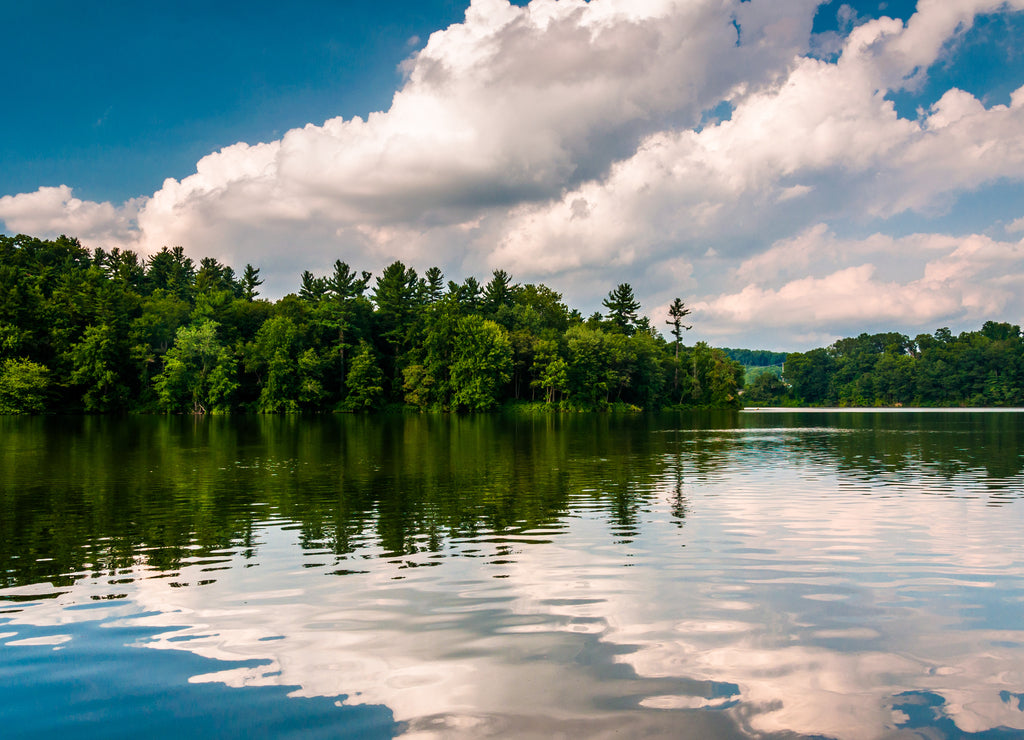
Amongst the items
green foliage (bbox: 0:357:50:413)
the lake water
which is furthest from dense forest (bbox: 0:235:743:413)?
the lake water

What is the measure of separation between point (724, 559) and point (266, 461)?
25.8m

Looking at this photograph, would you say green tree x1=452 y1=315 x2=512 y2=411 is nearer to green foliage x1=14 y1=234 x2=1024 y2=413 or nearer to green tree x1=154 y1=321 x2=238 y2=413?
green foliage x1=14 y1=234 x2=1024 y2=413

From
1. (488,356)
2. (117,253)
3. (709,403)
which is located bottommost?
(709,403)

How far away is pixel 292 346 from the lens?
113 metres

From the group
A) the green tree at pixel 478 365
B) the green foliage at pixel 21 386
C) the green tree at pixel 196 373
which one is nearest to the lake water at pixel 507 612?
the green foliage at pixel 21 386

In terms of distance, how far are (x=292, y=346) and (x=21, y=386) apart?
38187mm

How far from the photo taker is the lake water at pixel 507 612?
705 cm

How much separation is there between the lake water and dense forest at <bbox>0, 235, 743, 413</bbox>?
281 ft

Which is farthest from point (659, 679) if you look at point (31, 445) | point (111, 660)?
point (31, 445)

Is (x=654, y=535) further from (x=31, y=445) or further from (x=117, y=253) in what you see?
(x=117, y=253)

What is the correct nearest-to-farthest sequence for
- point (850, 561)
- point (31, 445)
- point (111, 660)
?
point (111, 660) < point (850, 561) < point (31, 445)

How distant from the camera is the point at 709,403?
155m

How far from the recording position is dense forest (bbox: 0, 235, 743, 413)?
98188 mm

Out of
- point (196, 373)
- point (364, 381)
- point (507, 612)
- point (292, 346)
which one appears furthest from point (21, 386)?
point (507, 612)
